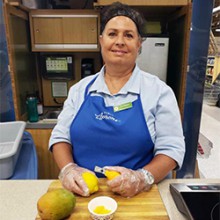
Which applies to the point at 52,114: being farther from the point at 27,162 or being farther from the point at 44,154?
the point at 27,162

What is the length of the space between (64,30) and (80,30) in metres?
0.14

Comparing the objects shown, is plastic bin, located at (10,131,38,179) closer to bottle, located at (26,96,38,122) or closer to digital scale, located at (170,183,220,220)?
bottle, located at (26,96,38,122)

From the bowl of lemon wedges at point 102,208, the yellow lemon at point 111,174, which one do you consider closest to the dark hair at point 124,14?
the yellow lemon at point 111,174

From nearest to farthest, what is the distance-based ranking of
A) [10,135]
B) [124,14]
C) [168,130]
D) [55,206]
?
[55,206] → [168,130] → [124,14] → [10,135]

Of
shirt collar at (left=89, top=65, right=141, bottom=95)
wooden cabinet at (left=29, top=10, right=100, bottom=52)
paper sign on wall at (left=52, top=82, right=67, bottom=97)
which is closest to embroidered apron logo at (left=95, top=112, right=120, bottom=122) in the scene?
shirt collar at (left=89, top=65, right=141, bottom=95)

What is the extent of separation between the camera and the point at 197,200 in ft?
2.49

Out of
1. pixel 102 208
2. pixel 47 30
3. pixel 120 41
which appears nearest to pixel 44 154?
pixel 47 30

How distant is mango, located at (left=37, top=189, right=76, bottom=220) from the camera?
A: 0.63 m

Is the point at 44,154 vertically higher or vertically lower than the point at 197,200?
lower

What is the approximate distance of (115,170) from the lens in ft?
2.74

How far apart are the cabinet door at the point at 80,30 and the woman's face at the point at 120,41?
3.23 feet

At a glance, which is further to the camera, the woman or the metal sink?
the metal sink

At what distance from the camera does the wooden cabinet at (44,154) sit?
202cm

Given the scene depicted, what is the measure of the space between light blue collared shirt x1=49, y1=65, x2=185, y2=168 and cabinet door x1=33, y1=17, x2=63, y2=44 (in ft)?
3.51
